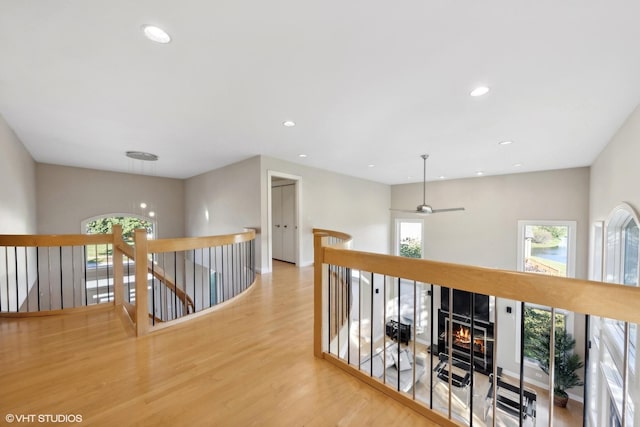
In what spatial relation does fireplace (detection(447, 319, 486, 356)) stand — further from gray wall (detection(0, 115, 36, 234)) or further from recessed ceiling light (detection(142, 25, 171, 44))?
gray wall (detection(0, 115, 36, 234))

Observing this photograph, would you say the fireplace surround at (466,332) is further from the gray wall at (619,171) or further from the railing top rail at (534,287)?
the railing top rail at (534,287)

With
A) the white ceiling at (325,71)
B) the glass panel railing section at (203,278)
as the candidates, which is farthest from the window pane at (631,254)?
the glass panel railing section at (203,278)

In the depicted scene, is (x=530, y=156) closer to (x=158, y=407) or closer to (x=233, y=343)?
(x=233, y=343)

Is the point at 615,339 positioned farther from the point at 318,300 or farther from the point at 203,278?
the point at 203,278

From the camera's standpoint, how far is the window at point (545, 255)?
571cm

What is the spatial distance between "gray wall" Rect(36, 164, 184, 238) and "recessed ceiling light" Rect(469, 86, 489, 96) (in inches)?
340

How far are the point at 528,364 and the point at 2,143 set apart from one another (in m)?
10.9

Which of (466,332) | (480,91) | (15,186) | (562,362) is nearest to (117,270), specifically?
(15,186)

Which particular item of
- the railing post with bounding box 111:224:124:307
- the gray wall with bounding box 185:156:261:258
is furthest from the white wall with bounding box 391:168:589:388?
the railing post with bounding box 111:224:124:307

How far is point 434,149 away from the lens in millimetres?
4406

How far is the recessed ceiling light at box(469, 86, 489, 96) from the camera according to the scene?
2.32 metres

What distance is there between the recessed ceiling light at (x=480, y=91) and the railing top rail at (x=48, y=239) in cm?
441

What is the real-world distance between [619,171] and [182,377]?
18.2 feet

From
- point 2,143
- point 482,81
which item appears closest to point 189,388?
point 482,81
